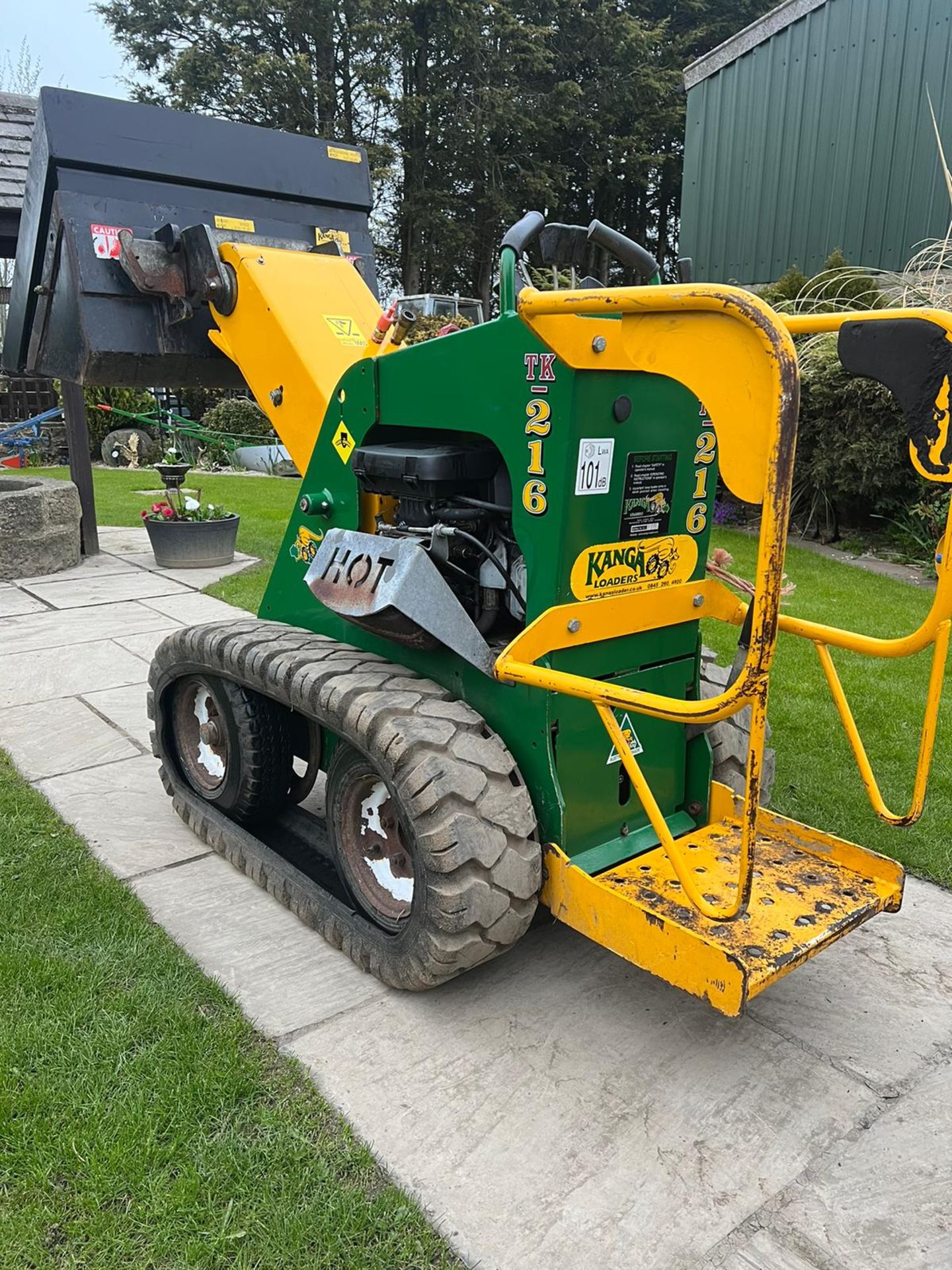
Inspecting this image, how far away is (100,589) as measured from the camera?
7.36 meters

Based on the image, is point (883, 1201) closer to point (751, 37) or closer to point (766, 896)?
point (766, 896)

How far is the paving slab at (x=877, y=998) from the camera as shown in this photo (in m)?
2.50

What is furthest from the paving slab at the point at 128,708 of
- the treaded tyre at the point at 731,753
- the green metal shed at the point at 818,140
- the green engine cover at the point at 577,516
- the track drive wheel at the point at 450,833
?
the green metal shed at the point at 818,140

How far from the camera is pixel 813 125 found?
10922 millimetres

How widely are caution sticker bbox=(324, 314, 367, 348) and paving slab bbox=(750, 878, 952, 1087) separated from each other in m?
2.30

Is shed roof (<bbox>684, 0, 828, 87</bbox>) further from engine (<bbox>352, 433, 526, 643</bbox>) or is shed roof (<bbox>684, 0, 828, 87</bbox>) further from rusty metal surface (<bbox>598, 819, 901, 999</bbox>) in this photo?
rusty metal surface (<bbox>598, 819, 901, 999</bbox>)

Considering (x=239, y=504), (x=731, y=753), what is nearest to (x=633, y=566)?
(x=731, y=753)

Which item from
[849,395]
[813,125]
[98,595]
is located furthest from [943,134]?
[98,595]

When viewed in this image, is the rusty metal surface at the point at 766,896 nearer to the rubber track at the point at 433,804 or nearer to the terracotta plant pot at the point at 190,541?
the rubber track at the point at 433,804

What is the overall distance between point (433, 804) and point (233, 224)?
2508 mm

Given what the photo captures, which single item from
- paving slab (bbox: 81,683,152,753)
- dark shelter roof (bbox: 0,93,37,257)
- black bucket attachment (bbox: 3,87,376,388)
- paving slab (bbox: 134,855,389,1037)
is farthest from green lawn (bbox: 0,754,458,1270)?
dark shelter roof (bbox: 0,93,37,257)

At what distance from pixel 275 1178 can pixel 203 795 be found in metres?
1.71

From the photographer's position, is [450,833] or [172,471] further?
[172,471]

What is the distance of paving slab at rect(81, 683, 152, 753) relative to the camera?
4.57 meters
